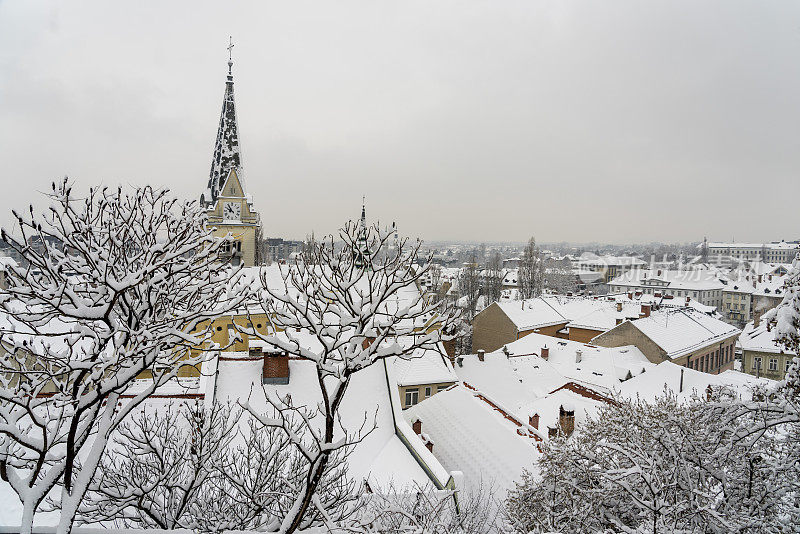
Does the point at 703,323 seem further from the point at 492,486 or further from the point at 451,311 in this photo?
the point at 451,311

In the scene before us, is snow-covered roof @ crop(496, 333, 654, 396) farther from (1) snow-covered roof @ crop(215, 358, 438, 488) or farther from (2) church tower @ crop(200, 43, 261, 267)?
(2) church tower @ crop(200, 43, 261, 267)

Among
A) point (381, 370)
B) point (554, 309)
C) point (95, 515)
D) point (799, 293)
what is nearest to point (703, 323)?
point (554, 309)

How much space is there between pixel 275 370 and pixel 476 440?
231 inches

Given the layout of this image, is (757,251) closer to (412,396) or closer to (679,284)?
(679,284)

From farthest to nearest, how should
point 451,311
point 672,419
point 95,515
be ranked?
point 672,419 < point 95,515 < point 451,311

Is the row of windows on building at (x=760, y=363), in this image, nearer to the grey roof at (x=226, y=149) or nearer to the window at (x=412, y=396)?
the window at (x=412, y=396)

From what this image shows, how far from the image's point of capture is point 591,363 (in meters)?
27.6

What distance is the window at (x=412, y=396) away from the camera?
64.5 ft


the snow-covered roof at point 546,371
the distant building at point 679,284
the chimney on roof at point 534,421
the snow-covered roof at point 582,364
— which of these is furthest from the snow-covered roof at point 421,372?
the distant building at point 679,284

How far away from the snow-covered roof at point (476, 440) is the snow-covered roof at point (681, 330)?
18.6m

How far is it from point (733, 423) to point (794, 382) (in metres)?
1.06

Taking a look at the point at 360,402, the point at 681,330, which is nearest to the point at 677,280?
the point at 681,330

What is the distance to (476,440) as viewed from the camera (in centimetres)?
1330

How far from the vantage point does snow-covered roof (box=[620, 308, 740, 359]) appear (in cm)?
2981
